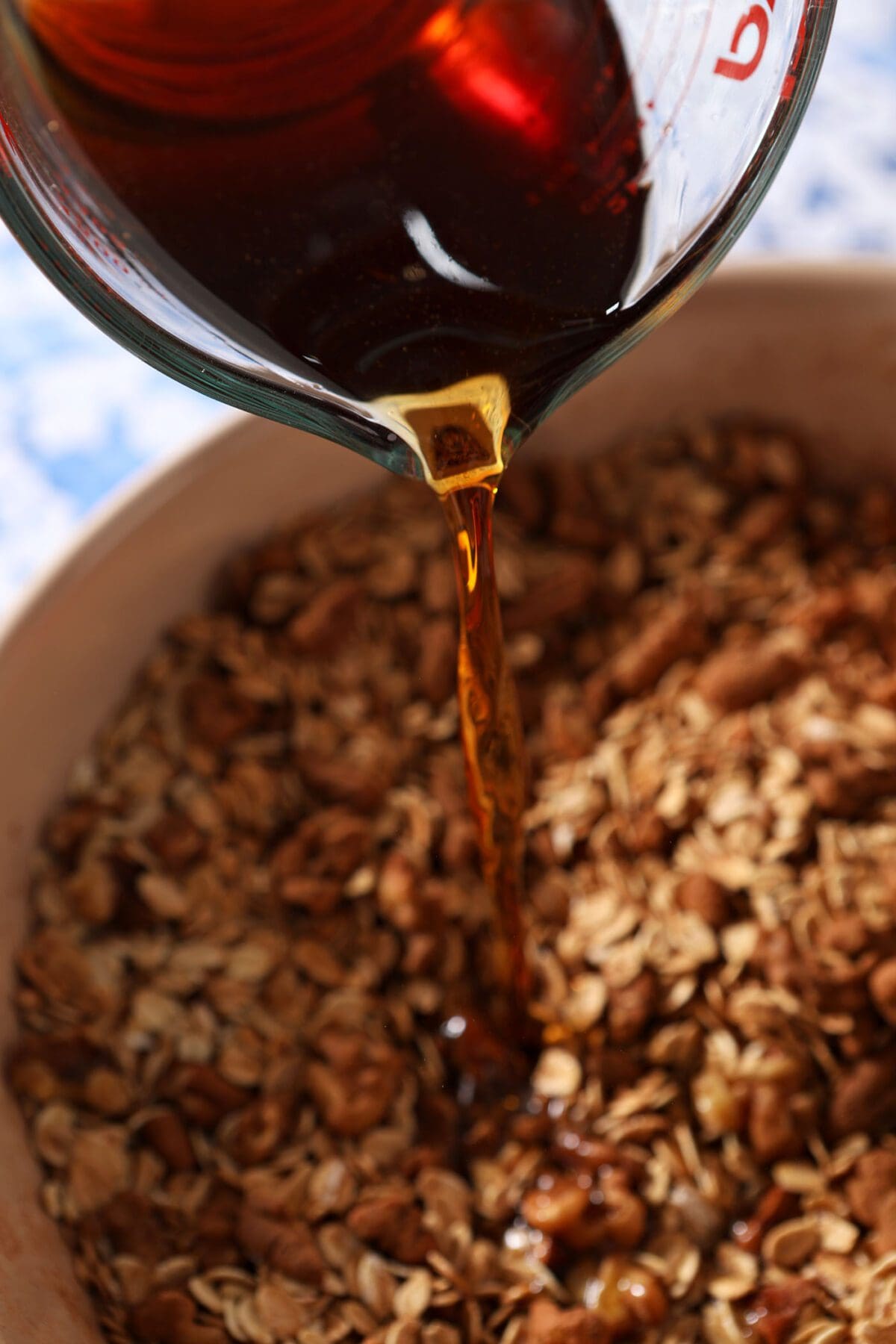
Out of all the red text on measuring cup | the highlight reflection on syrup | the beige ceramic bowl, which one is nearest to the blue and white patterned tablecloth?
the beige ceramic bowl

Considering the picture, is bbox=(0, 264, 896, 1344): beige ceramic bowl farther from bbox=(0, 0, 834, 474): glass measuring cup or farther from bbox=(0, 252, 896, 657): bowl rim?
bbox=(0, 0, 834, 474): glass measuring cup

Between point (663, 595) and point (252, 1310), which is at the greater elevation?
point (663, 595)

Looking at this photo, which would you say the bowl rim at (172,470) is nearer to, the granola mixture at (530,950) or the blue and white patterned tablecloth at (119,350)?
the granola mixture at (530,950)

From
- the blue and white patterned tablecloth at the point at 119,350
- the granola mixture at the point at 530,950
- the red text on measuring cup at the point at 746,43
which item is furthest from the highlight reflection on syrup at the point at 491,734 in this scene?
the blue and white patterned tablecloth at the point at 119,350

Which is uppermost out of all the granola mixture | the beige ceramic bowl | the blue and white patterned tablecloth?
the blue and white patterned tablecloth

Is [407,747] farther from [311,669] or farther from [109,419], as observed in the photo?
[109,419]

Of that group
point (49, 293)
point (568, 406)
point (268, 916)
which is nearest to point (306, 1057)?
point (268, 916)

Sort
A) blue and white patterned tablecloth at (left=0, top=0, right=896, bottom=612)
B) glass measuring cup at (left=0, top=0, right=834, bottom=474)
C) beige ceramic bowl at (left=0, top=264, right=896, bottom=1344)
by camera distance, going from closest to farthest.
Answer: glass measuring cup at (left=0, top=0, right=834, bottom=474)
beige ceramic bowl at (left=0, top=264, right=896, bottom=1344)
blue and white patterned tablecloth at (left=0, top=0, right=896, bottom=612)

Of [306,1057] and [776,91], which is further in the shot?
[306,1057]
